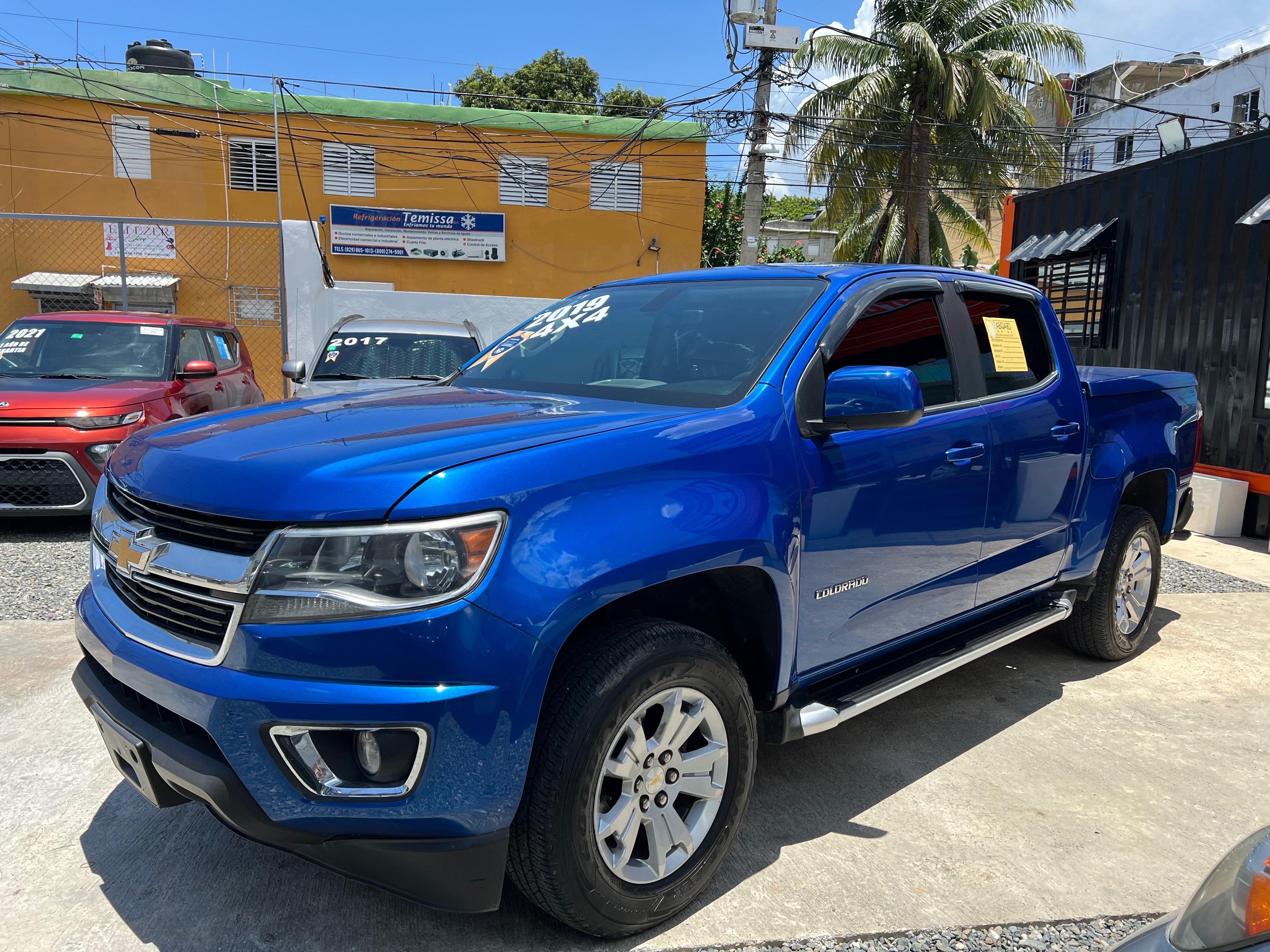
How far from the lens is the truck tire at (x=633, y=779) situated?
2168mm

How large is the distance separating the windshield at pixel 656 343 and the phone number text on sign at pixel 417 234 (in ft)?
61.8

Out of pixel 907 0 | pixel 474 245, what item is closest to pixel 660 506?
pixel 474 245

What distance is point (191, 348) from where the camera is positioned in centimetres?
834

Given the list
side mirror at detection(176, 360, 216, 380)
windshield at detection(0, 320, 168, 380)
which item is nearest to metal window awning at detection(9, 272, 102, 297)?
windshield at detection(0, 320, 168, 380)

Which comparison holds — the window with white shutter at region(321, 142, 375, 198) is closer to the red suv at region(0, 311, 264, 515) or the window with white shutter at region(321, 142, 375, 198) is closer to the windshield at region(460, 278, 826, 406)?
the red suv at region(0, 311, 264, 515)

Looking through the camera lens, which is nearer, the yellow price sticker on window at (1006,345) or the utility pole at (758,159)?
the yellow price sticker on window at (1006,345)

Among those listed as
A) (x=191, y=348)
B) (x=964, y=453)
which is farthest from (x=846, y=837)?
(x=191, y=348)

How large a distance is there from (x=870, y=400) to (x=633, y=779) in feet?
4.12

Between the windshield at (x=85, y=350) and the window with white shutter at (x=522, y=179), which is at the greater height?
the window with white shutter at (x=522, y=179)

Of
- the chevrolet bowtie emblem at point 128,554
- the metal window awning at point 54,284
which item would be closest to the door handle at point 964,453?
the chevrolet bowtie emblem at point 128,554

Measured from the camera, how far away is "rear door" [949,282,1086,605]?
3.65 meters

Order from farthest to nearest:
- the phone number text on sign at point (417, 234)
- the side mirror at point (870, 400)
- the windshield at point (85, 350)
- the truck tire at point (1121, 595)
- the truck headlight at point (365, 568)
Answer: the phone number text on sign at point (417, 234), the windshield at point (85, 350), the truck tire at point (1121, 595), the side mirror at point (870, 400), the truck headlight at point (365, 568)

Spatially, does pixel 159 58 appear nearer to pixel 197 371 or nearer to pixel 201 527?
pixel 197 371

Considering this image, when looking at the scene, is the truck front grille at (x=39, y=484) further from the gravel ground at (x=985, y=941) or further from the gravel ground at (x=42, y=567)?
the gravel ground at (x=985, y=941)
